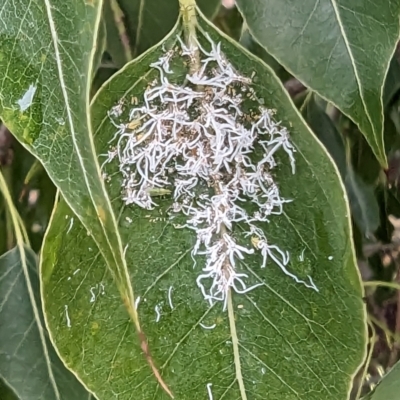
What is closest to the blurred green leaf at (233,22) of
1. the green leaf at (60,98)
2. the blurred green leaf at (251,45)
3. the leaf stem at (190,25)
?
the blurred green leaf at (251,45)

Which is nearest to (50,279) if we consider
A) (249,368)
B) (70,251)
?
(70,251)

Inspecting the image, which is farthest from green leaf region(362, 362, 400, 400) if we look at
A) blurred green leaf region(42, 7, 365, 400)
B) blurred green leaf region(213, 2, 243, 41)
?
blurred green leaf region(213, 2, 243, 41)

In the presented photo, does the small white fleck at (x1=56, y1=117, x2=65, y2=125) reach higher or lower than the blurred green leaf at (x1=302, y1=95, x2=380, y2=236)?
higher

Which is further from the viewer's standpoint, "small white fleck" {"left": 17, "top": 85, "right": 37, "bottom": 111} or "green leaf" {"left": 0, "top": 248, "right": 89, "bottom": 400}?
"green leaf" {"left": 0, "top": 248, "right": 89, "bottom": 400}

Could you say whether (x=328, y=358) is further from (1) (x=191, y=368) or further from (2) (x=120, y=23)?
(2) (x=120, y=23)

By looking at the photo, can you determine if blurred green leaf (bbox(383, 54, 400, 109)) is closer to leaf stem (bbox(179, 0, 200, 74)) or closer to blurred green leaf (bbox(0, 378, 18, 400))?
leaf stem (bbox(179, 0, 200, 74))

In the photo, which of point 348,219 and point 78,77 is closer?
point 78,77

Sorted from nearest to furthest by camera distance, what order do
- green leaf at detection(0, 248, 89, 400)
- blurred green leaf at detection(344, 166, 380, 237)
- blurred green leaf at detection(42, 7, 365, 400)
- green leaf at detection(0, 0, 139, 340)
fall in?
green leaf at detection(0, 0, 139, 340) < blurred green leaf at detection(42, 7, 365, 400) < green leaf at detection(0, 248, 89, 400) < blurred green leaf at detection(344, 166, 380, 237)
